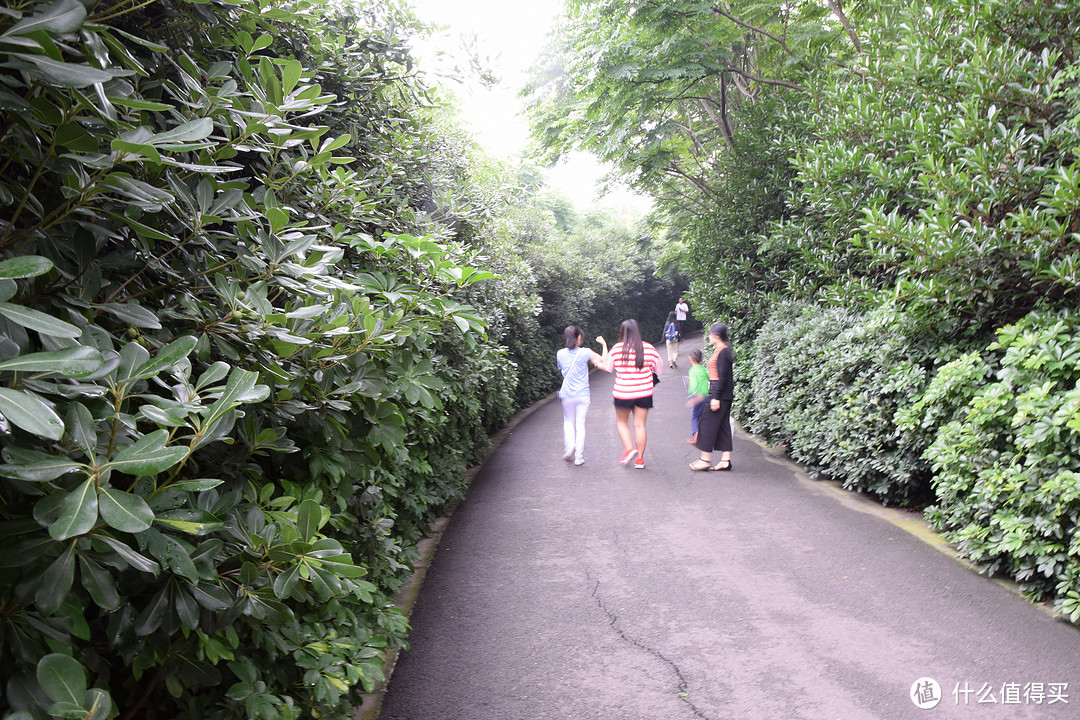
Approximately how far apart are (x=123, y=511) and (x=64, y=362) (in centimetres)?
29

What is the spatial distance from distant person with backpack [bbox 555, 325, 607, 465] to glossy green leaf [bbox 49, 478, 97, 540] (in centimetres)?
747

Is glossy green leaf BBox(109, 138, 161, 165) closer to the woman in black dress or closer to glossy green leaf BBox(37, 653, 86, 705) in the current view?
glossy green leaf BBox(37, 653, 86, 705)

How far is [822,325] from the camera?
24.5 feet

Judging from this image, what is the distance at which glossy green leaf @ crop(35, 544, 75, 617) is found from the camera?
1.08 m

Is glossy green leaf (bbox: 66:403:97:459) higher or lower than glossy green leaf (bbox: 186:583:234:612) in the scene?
higher

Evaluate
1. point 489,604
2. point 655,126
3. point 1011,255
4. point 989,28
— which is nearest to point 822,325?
point 1011,255

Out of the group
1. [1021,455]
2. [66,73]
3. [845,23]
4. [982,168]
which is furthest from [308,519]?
[845,23]

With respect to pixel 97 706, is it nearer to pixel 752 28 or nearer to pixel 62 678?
pixel 62 678

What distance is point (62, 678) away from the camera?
111 cm

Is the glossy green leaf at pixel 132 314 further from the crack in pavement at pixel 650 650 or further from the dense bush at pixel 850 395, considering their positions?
the dense bush at pixel 850 395

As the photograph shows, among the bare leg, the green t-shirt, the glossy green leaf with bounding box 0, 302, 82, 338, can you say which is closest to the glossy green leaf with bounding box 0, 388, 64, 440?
the glossy green leaf with bounding box 0, 302, 82, 338

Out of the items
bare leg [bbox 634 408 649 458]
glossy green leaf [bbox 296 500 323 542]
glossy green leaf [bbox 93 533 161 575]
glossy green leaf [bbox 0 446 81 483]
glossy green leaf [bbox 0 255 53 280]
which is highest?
glossy green leaf [bbox 0 255 53 280]

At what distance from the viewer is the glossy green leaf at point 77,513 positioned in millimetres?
990

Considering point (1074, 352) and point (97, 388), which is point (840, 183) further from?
point (97, 388)
